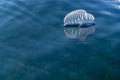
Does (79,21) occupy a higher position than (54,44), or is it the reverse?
(79,21)

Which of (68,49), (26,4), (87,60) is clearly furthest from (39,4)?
(87,60)

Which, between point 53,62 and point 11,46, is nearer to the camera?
point 53,62

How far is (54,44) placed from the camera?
9.23 m

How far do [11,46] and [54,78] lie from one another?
7.23ft

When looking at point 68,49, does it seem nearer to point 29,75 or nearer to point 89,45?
point 89,45

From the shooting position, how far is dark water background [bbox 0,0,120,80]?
27.0 ft

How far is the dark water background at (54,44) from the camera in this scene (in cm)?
822

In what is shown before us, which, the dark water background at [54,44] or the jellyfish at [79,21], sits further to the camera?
the jellyfish at [79,21]

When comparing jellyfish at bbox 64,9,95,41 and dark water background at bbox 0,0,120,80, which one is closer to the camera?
dark water background at bbox 0,0,120,80

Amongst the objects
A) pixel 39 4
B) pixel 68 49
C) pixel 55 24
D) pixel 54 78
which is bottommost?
pixel 54 78

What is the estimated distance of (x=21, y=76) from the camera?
26.7ft

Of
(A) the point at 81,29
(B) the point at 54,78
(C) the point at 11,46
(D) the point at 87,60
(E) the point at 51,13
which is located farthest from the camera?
(E) the point at 51,13

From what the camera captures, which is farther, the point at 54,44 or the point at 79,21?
the point at 79,21

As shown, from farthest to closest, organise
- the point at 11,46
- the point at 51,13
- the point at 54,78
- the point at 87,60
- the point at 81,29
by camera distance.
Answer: the point at 51,13, the point at 81,29, the point at 11,46, the point at 87,60, the point at 54,78
